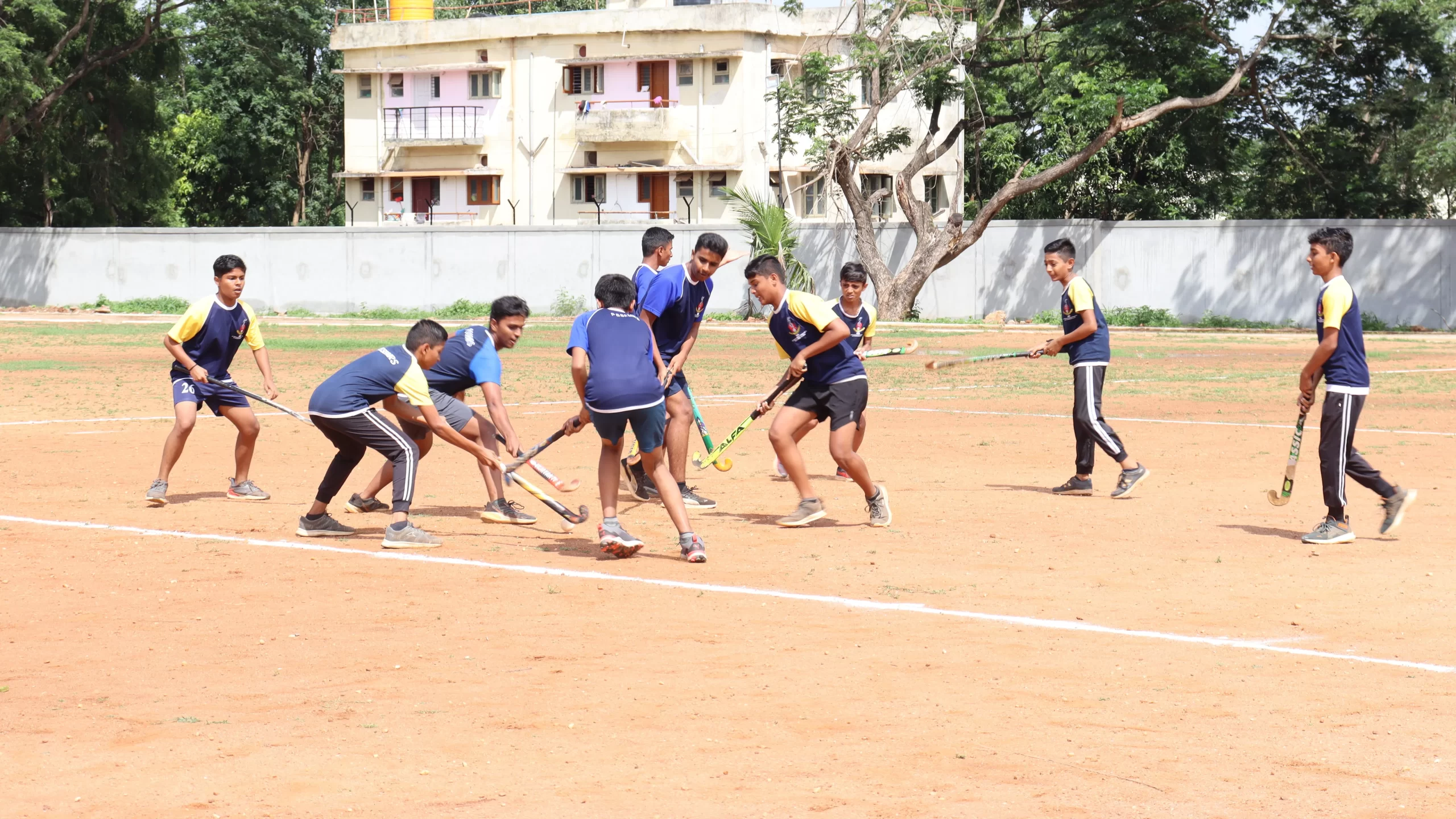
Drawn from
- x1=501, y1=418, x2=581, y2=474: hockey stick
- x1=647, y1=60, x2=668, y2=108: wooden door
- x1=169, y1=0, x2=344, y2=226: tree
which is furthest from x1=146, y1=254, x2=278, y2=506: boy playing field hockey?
x1=169, y1=0, x2=344, y2=226: tree

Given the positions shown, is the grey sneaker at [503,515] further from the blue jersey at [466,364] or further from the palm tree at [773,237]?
the palm tree at [773,237]

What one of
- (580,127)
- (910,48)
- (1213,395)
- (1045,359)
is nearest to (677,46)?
(580,127)

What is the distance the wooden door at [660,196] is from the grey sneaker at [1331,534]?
159 feet

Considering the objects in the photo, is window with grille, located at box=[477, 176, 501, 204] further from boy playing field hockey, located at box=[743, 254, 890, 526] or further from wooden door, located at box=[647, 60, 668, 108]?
boy playing field hockey, located at box=[743, 254, 890, 526]

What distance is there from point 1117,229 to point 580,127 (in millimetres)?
22588

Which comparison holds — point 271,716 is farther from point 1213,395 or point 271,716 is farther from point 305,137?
point 305,137

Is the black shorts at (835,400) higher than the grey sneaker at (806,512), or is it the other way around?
the black shorts at (835,400)

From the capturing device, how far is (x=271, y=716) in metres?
6.25

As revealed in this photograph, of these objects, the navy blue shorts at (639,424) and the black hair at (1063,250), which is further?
the black hair at (1063,250)

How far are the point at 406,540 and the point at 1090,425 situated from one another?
5277mm

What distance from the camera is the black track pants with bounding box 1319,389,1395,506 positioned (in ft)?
33.3

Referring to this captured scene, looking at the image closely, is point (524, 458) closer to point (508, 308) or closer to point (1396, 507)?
point (508, 308)

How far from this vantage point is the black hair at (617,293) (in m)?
9.44

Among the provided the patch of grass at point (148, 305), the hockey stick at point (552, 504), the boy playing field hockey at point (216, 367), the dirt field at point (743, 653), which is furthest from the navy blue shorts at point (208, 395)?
the patch of grass at point (148, 305)
